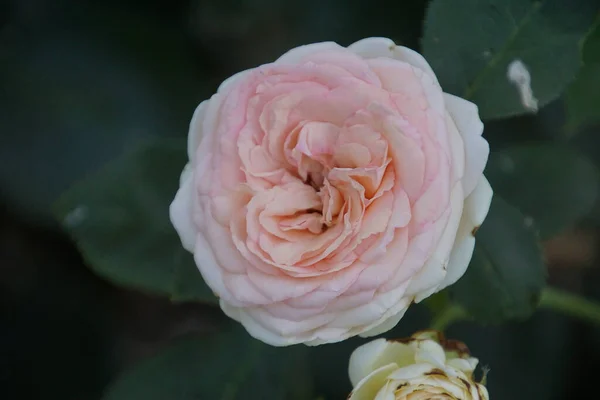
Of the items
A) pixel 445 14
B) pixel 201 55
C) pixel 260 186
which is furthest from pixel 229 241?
pixel 201 55

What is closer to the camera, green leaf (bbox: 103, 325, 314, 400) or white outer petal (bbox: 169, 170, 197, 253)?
white outer petal (bbox: 169, 170, 197, 253)

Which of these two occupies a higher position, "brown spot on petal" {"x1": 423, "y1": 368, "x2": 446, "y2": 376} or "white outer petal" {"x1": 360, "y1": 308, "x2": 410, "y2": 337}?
"white outer petal" {"x1": 360, "y1": 308, "x2": 410, "y2": 337}

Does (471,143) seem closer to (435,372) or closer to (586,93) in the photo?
(435,372)

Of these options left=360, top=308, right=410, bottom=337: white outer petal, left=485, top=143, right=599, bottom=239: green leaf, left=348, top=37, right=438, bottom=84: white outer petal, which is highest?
left=348, top=37, right=438, bottom=84: white outer petal

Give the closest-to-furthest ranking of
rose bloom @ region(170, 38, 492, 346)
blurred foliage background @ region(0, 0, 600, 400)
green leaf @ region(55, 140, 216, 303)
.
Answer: rose bloom @ region(170, 38, 492, 346), green leaf @ region(55, 140, 216, 303), blurred foliage background @ region(0, 0, 600, 400)

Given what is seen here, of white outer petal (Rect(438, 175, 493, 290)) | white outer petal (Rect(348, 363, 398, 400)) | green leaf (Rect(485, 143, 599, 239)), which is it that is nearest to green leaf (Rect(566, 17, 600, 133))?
green leaf (Rect(485, 143, 599, 239))

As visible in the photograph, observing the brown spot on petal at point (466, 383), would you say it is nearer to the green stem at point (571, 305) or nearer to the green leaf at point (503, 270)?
the green leaf at point (503, 270)

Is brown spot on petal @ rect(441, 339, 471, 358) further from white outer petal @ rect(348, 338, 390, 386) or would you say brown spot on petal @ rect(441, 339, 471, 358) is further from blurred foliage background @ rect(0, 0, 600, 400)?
blurred foliage background @ rect(0, 0, 600, 400)

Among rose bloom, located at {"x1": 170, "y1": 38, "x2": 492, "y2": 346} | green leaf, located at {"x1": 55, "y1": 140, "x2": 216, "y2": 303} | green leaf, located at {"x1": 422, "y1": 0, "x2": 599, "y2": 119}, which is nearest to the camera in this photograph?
rose bloom, located at {"x1": 170, "y1": 38, "x2": 492, "y2": 346}
